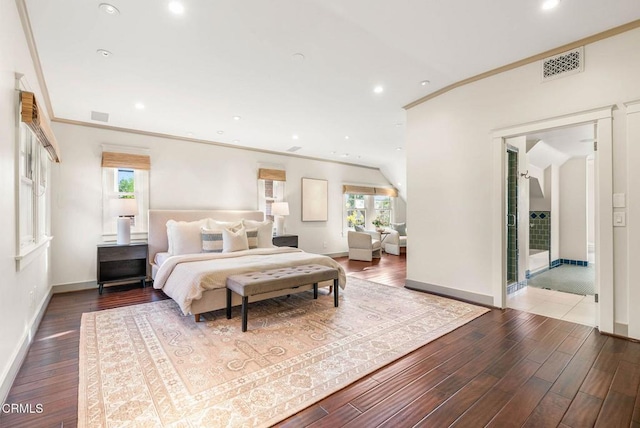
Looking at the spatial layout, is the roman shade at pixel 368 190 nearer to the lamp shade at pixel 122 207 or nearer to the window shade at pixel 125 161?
the window shade at pixel 125 161

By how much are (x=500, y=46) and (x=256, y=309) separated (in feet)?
12.6

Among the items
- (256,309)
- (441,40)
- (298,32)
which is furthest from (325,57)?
(256,309)

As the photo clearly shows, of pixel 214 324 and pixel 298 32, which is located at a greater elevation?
pixel 298 32

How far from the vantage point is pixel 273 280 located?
10.1 ft

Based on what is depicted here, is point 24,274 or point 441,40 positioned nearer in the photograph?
point 24,274

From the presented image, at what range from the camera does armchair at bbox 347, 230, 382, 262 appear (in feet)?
23.0

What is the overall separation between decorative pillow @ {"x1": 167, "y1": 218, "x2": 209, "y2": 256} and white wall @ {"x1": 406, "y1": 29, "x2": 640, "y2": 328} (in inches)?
132

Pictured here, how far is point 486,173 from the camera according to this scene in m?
3.59

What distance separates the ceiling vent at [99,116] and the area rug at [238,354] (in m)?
2.78

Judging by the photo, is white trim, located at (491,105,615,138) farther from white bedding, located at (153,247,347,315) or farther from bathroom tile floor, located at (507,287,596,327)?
white bedding, located at (153,247,347,315)

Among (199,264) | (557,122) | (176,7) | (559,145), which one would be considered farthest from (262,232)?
(559,145)

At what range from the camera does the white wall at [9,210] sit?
1.82 m

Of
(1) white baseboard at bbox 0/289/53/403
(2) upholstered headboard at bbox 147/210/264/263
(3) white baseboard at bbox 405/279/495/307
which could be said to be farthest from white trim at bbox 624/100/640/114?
(2) upholstered headboard at bbox 147/210/264/263

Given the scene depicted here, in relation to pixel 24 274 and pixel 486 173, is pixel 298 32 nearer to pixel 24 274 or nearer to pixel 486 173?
pixel 486 173
